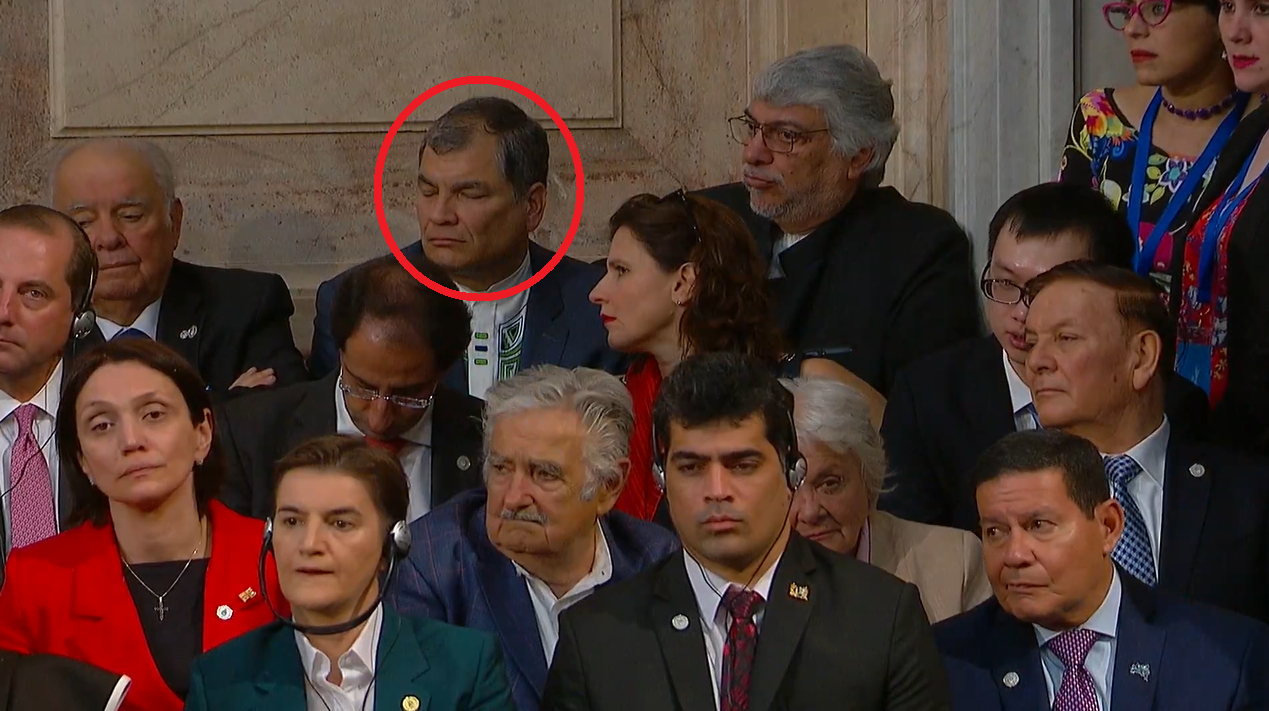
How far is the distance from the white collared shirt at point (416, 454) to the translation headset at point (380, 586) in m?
0.82

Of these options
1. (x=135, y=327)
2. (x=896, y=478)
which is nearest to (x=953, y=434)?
(x=896, y=478)

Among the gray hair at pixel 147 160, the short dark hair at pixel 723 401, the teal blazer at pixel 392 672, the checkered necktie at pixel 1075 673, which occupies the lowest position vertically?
the checkered necktie at pixel 1075 673

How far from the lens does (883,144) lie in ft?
17.4

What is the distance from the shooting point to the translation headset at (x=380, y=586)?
3648 millimetres

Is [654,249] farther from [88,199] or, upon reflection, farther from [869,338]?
[88,199]

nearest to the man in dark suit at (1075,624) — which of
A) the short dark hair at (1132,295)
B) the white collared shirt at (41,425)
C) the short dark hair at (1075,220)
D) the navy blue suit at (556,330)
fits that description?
the short dark hair at (1132,295)

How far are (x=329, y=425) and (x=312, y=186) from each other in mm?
1518

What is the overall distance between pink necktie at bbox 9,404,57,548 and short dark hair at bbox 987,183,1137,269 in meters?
1.94

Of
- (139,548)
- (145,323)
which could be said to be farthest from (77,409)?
(145,323)

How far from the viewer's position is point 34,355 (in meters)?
4.40

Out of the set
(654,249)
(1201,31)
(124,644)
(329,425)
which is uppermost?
(1201,31)

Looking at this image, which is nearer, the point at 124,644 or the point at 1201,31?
the point at 124,644

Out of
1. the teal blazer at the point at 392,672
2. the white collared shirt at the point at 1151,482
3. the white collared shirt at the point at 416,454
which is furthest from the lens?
the white collared shirt at the point at 416,454

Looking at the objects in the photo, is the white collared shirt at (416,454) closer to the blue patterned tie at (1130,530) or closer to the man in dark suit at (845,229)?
the man in dark suit at (845,229)
